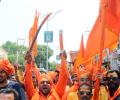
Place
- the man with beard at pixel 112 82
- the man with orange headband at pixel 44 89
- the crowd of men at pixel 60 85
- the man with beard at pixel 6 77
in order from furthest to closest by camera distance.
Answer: the man with orange headband at pixel 44 89, the man with beard at pixel 112 82, the crowd of men at pixel 60 85, the man with beard at pixel 6 77

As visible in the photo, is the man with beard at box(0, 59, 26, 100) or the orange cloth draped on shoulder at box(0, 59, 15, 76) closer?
the man with beard at box(0, 59, 26, 100)

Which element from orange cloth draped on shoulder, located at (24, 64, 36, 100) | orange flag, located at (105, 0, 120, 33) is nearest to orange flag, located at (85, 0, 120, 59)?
orange flag, located at (105, 0, 120, 33)

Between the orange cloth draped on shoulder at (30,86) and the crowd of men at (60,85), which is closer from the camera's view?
the crowd of men at (60,85)

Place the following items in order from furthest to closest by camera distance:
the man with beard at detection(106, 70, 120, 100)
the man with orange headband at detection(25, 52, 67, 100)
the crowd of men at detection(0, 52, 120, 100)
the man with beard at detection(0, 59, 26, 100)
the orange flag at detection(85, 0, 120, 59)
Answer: the man with orange headband at detection(25, 52, 67, 100) < the man with beard at detection(106, 70, 120, 100) < the orange flag at detection(85, 0, 120, 59) < the crowd of men at detection(0, 52, 120, 100) < the man with beard at detection(0, 59, 26, 100)

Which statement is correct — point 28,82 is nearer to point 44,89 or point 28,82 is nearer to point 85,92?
point 44,89

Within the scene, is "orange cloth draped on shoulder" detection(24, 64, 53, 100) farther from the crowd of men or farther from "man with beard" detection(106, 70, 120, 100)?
"man with beard" detection(106, 70, 120, 100)

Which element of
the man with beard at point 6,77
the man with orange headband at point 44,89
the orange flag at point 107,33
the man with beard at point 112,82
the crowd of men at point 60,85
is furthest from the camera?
the man with orange headband at point 44,89

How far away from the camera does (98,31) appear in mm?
7789

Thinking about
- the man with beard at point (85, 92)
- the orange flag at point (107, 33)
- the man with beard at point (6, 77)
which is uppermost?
the orange flag at point (107, 33)

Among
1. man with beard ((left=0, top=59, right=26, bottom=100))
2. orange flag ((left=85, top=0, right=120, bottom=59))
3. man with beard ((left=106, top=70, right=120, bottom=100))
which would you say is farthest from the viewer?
man with beard ((left=106, top=70, right=120, bottom=100))

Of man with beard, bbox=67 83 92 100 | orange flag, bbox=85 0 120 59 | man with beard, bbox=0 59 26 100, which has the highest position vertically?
orange flag, bbox=85 0 120 59

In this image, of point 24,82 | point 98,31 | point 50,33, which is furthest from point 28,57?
point 50,33

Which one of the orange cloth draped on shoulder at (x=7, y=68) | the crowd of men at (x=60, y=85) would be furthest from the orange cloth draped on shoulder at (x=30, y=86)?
A: the orange cloth draped on shoulder at (x=7, y=68)

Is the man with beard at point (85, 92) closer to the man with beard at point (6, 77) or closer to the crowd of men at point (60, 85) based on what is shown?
the crowd of men at point (60, 85)
